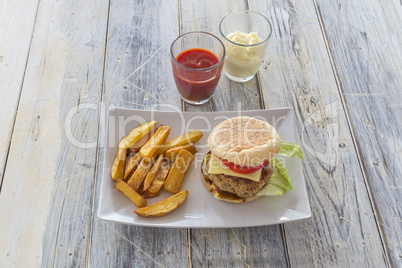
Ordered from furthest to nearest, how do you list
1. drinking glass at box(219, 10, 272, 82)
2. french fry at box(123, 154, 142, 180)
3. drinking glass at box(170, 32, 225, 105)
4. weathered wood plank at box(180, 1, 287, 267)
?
drinking glass at box(219, 10, 272, 82) → drinking glass at box(170, 32, 225, 105) → french fry at box(123, 154, 142, 180) → weathered wood plank at box(180, 1, 287, 267)

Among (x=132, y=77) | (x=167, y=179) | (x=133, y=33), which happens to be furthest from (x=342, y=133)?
(x=133, y=33)

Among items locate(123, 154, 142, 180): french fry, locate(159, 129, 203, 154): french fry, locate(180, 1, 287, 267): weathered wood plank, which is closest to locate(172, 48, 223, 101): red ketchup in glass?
locate(159, 129, 203, 154): french fry

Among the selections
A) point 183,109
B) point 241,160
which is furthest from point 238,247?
point 183,109

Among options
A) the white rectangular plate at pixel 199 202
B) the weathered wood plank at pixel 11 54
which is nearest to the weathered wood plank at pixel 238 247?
the white rectangular plate at pixel 199 202

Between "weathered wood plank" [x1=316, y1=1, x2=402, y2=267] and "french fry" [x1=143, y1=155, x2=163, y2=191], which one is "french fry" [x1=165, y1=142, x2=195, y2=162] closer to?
"french fry" [x1=143, y1=155, x2=163, y2=191]

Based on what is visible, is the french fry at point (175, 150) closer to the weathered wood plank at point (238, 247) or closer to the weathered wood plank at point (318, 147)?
the weathered wood plank at point (238, 247)
